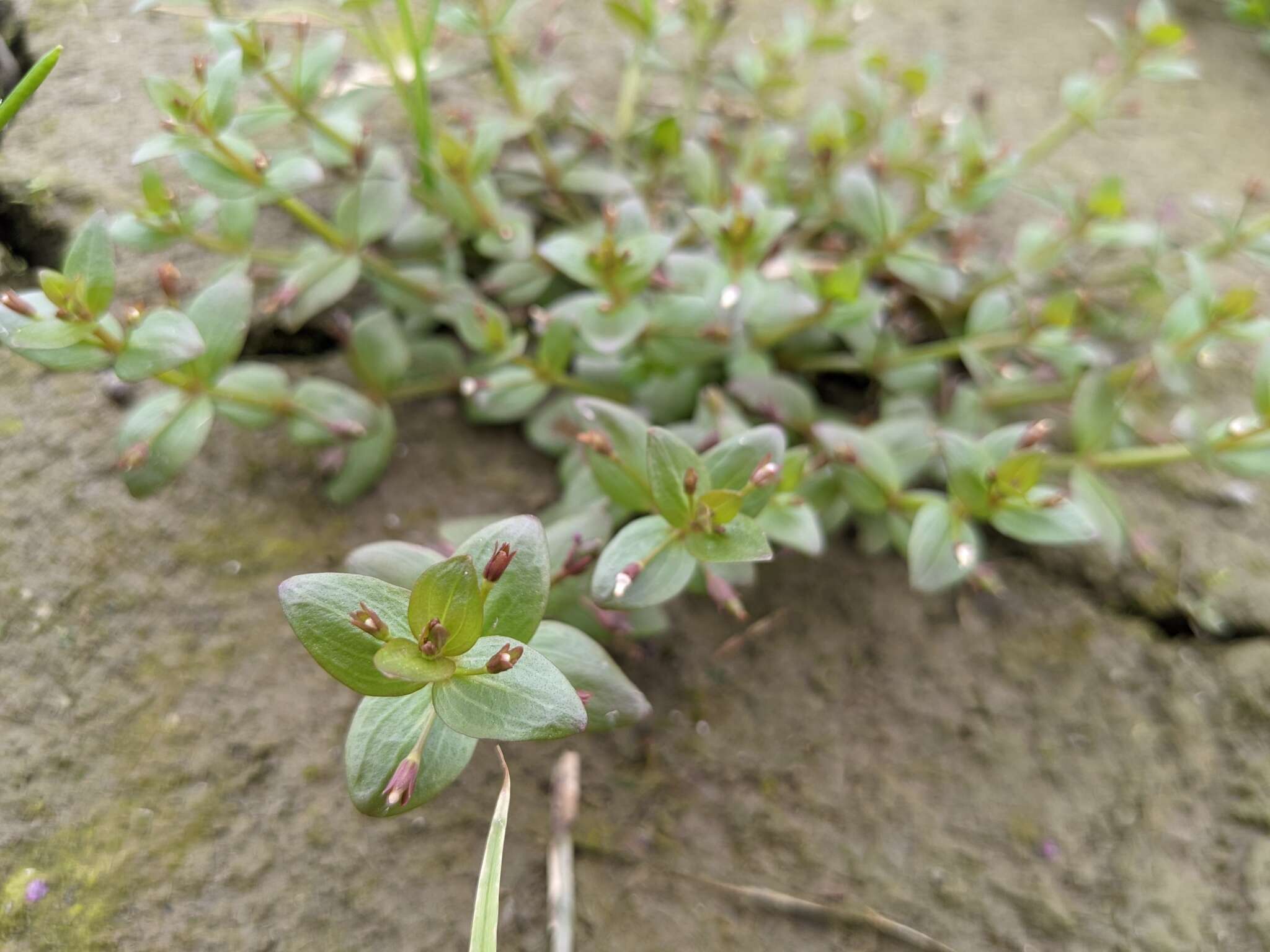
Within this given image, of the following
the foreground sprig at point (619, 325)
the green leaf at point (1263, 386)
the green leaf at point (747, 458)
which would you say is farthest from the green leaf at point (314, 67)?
the green leaf at point (1263, 386)

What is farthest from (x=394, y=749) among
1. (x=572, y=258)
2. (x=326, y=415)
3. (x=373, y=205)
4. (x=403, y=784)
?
(x=373, y=205)

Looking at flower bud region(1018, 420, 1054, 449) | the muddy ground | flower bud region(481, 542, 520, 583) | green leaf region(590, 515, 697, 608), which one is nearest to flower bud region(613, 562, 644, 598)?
green leaf region(590, 515, 697, 608)

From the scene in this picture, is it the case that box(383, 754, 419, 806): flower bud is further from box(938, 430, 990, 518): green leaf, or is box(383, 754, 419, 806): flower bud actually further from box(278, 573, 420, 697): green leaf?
box(938, 430, 990, 518): green leaf

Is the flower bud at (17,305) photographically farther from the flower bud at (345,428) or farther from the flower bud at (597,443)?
the flower bud at (597,443)

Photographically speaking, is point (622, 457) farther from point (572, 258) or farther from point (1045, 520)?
point (1045, 520)

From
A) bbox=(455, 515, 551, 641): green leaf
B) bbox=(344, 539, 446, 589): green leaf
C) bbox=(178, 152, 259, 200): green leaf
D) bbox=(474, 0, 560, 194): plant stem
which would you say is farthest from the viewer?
bbox=(474, 0, 560, 194): plant stem

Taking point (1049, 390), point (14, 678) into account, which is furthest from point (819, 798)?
point (14, 678)

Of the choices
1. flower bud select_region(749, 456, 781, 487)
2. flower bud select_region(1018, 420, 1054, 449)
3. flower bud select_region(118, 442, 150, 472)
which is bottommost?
flower bud select_region(1018, 420, 1054, 449)

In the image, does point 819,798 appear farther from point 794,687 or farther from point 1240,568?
point 1240,568
